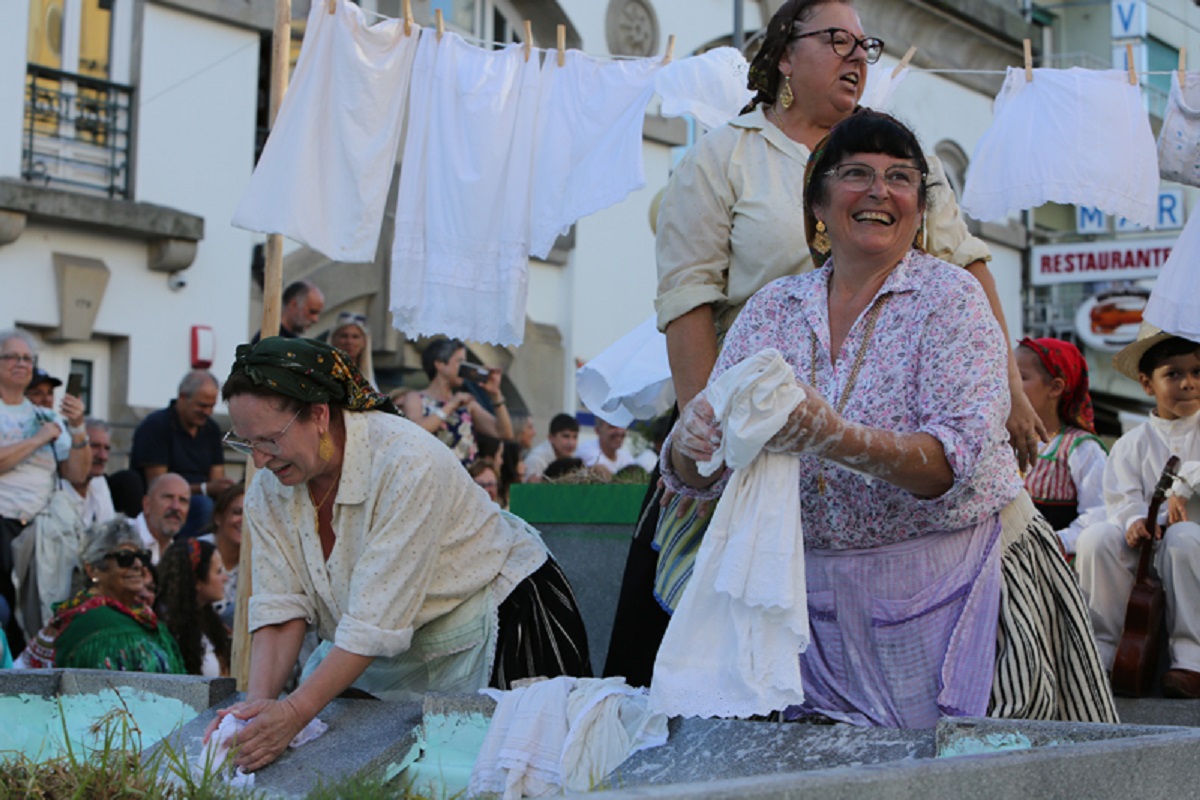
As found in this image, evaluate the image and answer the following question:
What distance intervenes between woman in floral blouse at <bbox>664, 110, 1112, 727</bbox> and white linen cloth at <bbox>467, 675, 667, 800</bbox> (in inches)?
13.4

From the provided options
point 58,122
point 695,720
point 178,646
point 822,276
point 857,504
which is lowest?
point 178,646

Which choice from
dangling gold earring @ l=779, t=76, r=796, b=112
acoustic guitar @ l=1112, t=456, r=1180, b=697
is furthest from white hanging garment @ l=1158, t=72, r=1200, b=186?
Result: dangling gold earring @ l=779, t=76, r=796, b=112

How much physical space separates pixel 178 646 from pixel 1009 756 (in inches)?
203

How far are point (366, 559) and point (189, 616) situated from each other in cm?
331

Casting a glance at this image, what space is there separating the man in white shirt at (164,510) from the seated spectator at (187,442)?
625mm

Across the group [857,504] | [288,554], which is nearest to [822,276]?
[857,504]

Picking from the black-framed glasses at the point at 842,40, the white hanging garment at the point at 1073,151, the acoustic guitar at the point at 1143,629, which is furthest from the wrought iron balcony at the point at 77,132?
the black-framed glasses at the point at 842,40

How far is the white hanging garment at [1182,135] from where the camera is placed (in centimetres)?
687

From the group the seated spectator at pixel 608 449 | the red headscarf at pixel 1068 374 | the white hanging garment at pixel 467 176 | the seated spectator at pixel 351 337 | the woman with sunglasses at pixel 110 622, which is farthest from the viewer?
the seated spectator at pixel 608 449

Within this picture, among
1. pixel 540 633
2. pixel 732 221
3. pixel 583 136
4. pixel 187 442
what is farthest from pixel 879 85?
pixel 187 442

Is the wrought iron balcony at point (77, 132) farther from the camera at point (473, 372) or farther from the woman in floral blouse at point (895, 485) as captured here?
the woman in floral blouse at point (895, 485)

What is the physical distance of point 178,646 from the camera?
22.8ft

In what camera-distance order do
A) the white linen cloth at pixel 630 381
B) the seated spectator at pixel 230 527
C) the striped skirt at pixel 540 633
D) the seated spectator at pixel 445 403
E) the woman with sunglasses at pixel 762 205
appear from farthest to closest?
the seated spectator at pixel 445 403, the seated spectator at pixel 230 527, the white linen cloth at pixel 630 381, the striped skirt at pixel 540 633, the woman with sunglasses at pixel 762 205

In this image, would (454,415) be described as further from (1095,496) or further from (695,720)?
(695,720)
